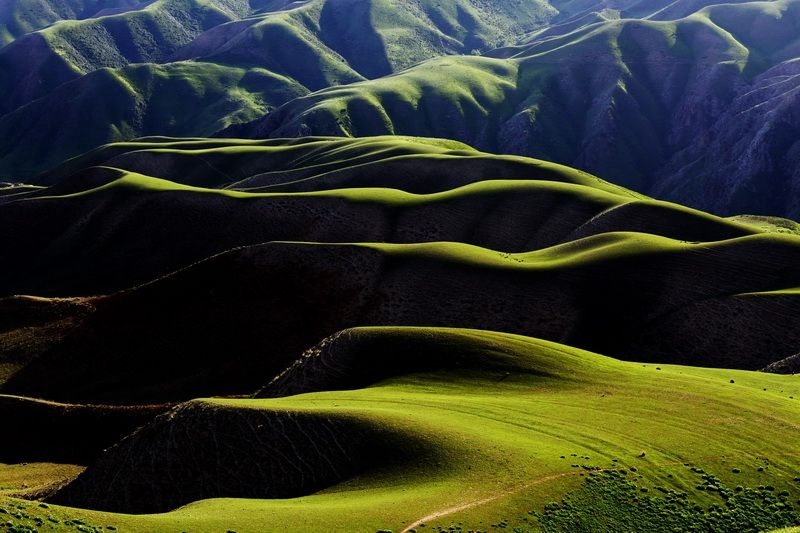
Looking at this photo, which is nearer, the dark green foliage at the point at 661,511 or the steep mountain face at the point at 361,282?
the dark green foliage at the point at 661,511

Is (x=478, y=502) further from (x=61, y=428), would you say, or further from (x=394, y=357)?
(x=61, y=428)

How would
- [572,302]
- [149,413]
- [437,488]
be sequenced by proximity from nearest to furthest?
[437,488] → [149,413] → [572,302]

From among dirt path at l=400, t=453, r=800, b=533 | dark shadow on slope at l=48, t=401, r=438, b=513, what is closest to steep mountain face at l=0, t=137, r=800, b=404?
dark shadow on slope at l=48, t=401, r=438, b=513

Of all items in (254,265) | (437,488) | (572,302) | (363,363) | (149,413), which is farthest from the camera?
(254,265)

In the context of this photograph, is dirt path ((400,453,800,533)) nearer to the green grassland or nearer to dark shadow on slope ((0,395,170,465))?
the green grassland

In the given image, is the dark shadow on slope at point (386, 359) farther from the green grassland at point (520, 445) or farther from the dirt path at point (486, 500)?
the dirt path at point (486, 500)

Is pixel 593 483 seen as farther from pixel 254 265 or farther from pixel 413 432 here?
pixel 254 265

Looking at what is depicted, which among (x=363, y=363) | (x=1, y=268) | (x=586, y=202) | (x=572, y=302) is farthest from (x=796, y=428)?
(x=1, y=268)

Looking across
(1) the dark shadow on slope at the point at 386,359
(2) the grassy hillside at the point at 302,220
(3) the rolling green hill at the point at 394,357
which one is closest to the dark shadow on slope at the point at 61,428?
(3) the rolling green hill at the point at 394,357
